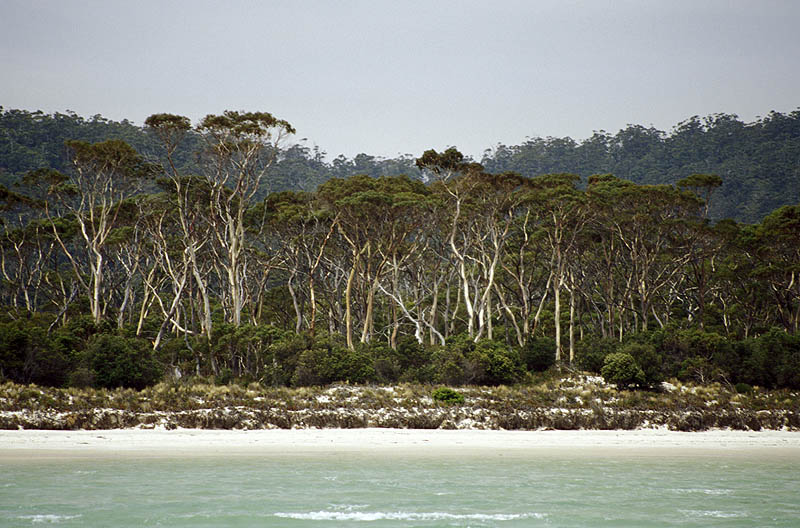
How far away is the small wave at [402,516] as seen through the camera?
1025cm

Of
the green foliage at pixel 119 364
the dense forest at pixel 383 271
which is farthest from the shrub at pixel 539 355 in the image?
the green foliage at pixel 119 364

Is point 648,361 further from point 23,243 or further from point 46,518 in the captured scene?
point 23,243

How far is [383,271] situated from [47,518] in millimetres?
28843

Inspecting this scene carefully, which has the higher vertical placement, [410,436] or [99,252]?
[99,252]

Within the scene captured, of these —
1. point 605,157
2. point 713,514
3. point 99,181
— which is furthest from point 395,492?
point 605,157

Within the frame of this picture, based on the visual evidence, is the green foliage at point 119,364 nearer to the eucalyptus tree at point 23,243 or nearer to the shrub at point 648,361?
the shrub at point 648,361

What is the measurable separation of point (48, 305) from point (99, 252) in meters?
16.0

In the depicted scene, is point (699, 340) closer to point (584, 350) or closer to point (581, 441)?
point (584, 350)

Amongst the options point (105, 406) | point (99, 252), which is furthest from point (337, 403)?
point (99, 252)

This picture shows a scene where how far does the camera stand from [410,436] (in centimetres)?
1898

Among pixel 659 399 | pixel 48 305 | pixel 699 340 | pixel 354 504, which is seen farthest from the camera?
pixel 48 305

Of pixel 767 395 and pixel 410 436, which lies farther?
pixel 767 395

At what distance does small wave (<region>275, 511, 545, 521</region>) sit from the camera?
10250mm

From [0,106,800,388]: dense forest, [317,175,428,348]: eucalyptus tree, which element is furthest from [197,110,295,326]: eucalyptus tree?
[317,175,428,348]: eucalyptus tree
